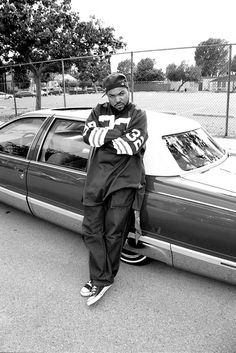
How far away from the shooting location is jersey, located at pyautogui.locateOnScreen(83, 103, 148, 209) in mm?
2441

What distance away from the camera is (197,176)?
2.70m

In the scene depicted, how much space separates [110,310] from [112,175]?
1023 millimetres

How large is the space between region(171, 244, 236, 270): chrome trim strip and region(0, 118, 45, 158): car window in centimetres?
203

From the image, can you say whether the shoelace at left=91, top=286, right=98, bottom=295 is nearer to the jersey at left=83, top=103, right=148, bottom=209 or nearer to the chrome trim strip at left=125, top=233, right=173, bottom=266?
the chrome trim strip at left=125, top=233, right=173, bottom=266

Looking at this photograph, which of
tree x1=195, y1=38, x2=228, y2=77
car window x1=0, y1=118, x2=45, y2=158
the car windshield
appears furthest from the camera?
tree x1=195, y1=38, x2=228, y2=77

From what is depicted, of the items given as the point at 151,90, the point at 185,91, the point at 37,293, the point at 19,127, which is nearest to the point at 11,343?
the point at 37,293

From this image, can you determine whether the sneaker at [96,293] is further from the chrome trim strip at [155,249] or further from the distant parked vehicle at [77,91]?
the distant parked vehicle at [77,91]

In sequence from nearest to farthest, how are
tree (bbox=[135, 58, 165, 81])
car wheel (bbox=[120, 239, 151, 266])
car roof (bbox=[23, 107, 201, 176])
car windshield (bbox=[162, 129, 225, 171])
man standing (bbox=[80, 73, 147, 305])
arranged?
man standing (bbox=[80, 73, 147, 305])
car roof (bbox=[23, 107, 201, 176])
car windshield (bbox=[162, 129, 225, 171])
car wheel (bbox=[120, 239, 151, 266])
tree (bbox=[135, 58, 165, 81])

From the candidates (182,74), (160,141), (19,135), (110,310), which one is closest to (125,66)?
(182,74)

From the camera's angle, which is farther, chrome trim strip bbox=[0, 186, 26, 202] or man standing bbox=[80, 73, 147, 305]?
chrome trim strip bbox=[0, 186, 26, 202]

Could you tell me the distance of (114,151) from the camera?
248 centimetres

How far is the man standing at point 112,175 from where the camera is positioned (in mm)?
2453

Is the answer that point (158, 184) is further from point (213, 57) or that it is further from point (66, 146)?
point (213, 57)

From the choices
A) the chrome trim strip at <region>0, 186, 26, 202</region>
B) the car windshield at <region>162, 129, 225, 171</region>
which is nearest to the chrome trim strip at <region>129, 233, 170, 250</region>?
the car windshield at <region>162, 129, 225, 171</region>
